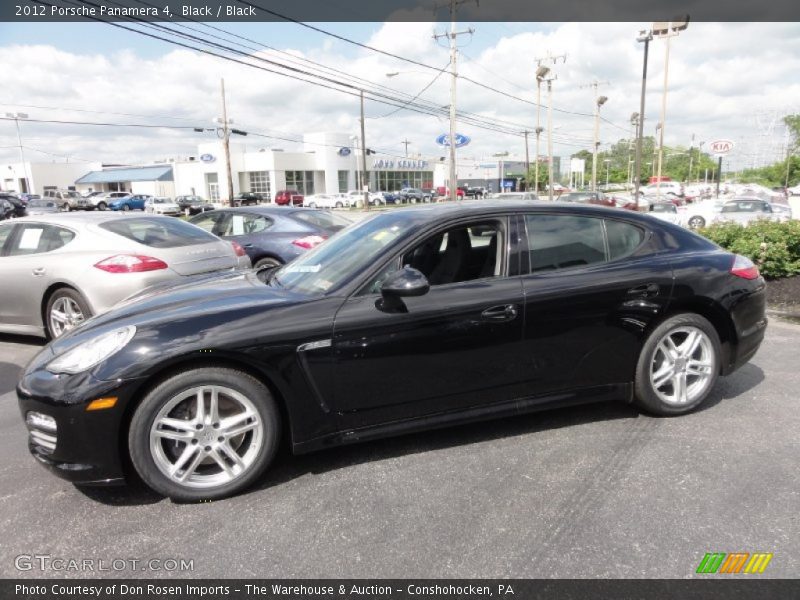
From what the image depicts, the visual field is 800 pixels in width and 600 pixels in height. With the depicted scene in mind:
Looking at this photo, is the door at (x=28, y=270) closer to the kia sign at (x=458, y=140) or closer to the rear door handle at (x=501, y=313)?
the rear door handle at (x=501, y=313)

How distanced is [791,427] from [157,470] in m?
3.82

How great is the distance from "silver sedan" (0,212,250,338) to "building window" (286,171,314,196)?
5904cm

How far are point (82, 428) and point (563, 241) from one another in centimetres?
288

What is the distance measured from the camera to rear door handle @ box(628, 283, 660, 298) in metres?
3.41

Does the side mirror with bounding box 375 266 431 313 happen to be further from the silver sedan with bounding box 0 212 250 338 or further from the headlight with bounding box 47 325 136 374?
the silver sedan with bounding box 0 212 250 338

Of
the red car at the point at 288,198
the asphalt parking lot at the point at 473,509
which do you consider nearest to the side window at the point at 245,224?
the asphalt parking lot at the point at 473,509

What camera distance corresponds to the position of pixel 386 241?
325cm

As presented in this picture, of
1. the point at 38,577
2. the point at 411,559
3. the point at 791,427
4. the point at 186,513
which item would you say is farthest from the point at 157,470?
the point at 791,427

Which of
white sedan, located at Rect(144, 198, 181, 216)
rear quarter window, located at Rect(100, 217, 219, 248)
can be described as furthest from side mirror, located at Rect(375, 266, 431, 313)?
white sedan, located at Rect(144, 198, 181, 216)

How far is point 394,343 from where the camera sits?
2.94 m

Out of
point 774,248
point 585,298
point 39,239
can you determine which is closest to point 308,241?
point 39,239

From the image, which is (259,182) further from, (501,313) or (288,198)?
(501,313)

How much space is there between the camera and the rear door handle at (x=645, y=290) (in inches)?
134

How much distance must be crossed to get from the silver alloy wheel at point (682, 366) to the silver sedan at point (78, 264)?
4193 millimetres
